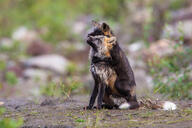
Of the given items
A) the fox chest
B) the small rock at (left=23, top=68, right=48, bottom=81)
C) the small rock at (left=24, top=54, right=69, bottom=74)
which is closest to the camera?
the fox chest

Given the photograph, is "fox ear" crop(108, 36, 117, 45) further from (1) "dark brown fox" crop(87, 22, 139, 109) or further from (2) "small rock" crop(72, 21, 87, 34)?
(2) "small rock" crop(72, 21, 87, 34)

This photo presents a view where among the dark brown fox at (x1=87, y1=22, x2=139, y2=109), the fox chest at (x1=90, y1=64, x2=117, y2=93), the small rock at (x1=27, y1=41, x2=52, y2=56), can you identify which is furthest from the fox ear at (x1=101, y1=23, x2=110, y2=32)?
the small rock at (x1=27, y1=41, x2=52, y2=56)

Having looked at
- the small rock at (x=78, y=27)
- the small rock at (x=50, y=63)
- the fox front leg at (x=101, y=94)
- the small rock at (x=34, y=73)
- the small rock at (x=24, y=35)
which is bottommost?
the fox front leg at (x=101, y=94)

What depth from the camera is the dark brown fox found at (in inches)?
265

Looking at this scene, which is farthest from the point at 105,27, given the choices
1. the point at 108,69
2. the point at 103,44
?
the point at 108,69

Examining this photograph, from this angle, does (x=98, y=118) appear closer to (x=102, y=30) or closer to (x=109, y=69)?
(x=109, y=69)

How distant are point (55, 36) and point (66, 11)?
4.01 meters

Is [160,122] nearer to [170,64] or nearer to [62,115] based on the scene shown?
[62,115]

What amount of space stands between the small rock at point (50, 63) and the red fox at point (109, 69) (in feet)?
34.6

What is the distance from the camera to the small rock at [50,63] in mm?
17703

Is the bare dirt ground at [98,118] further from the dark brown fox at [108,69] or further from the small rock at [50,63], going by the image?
the small rock at [50,63]

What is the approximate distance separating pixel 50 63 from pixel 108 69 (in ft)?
37.1

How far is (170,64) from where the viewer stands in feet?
34.6

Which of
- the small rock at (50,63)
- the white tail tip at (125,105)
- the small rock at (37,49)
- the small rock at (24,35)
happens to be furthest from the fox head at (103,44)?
the small rock at (24,35)
